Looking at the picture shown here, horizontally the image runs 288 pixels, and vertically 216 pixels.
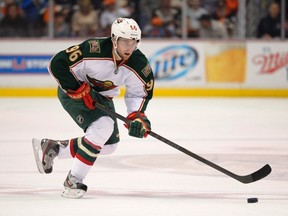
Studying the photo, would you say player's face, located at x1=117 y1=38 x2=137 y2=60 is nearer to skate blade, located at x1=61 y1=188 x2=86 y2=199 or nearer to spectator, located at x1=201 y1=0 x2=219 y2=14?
skate blade, located at x1=61 y1=188 x2=86 y2=199

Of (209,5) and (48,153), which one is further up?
(48,153)

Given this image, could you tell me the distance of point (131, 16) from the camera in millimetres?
12148

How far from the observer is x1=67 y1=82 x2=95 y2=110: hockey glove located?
16.3ft

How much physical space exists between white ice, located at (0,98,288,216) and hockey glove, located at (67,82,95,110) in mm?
554

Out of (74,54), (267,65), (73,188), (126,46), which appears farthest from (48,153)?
(267,65)

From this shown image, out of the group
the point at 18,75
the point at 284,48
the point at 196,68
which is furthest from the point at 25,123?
the point at 284,48

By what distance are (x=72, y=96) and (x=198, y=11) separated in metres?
7.56

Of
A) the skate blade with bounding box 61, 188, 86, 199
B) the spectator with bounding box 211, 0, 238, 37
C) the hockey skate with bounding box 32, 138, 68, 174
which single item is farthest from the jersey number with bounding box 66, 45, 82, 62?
the spectator with bounding box 211, 0, 238, 37

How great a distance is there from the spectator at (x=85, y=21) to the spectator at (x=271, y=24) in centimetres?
240

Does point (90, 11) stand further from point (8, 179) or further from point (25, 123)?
point (8, 179)

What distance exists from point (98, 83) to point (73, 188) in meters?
0.68

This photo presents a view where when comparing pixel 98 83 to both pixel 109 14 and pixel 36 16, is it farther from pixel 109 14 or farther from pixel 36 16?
pixel 36 16

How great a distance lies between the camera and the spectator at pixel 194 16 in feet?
40.2

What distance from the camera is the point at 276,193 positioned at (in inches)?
200
